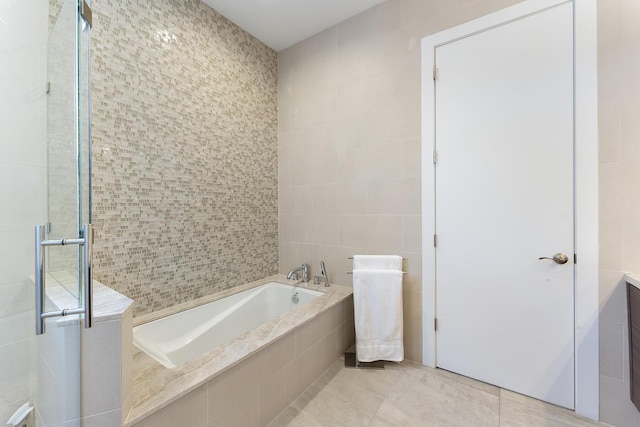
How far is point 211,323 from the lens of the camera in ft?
6.59

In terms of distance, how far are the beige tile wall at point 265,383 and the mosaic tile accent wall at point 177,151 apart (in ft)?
3.16

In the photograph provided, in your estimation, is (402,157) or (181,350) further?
(402,157)

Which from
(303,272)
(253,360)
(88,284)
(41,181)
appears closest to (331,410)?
(253,360)

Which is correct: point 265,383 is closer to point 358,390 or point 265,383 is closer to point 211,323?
point 358,390

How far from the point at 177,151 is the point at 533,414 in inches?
114

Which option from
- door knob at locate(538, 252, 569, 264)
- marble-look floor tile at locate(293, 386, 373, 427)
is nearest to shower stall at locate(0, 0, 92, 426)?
marble-look floor tile at locate(293, 386, 373, 427)

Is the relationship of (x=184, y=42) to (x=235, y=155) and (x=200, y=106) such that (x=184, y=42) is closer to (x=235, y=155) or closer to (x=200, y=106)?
(x=200, y=106)

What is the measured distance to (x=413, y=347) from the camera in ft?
6.72

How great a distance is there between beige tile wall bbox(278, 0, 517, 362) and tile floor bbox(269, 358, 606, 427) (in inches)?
13.2

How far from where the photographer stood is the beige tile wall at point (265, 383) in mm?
1102

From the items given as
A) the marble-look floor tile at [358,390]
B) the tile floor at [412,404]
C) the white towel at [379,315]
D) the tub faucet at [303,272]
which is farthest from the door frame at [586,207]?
the tub faucet at [303,272]

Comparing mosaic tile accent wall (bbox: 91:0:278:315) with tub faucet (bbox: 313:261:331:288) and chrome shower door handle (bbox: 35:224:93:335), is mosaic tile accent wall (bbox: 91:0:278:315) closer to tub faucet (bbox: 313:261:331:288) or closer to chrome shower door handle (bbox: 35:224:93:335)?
tub faucet (bbox: 313:261:331:288)

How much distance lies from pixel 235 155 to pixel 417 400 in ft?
7.67

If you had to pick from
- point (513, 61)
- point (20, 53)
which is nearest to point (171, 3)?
point (20, 53)
